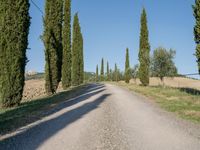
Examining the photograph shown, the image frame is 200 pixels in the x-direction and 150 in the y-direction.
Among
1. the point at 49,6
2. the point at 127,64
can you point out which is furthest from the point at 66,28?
the point at 127,64

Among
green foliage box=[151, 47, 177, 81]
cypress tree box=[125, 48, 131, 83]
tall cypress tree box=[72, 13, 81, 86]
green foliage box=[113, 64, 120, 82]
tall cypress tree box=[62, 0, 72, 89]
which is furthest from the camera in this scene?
green foliage box=[113, 64, 120, 82]

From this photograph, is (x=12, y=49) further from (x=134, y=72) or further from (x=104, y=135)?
(x=134, y=72)

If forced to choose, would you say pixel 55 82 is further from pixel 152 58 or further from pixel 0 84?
pixel 152 58

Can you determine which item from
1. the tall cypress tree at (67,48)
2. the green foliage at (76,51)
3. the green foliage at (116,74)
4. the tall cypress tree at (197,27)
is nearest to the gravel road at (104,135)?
the tall cypress tree at (197,27)

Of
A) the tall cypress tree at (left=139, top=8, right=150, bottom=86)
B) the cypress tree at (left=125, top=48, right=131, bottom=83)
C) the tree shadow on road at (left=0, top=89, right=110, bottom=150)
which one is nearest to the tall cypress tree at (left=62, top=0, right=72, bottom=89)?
the tall cypress tree at (left=139, top=8, right=150, bottom=86)

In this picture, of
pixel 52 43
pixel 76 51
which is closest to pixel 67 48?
pixel 76 51

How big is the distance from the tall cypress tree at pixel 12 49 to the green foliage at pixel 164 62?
35.8 m

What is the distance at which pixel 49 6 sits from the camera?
33188 millimetres

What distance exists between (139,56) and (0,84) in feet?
130

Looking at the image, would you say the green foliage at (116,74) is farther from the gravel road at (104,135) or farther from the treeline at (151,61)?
the gravel road at (104,135)

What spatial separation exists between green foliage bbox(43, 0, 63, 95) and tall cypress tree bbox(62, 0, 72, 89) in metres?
10.9

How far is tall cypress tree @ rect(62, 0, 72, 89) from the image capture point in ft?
147

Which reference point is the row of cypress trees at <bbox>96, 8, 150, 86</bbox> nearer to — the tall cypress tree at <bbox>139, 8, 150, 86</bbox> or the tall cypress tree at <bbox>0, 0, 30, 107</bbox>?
the tall cypress tree at <bbox>139, 8, 150, 86</bbox>

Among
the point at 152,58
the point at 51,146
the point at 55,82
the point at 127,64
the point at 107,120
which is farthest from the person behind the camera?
the point at 127,64
